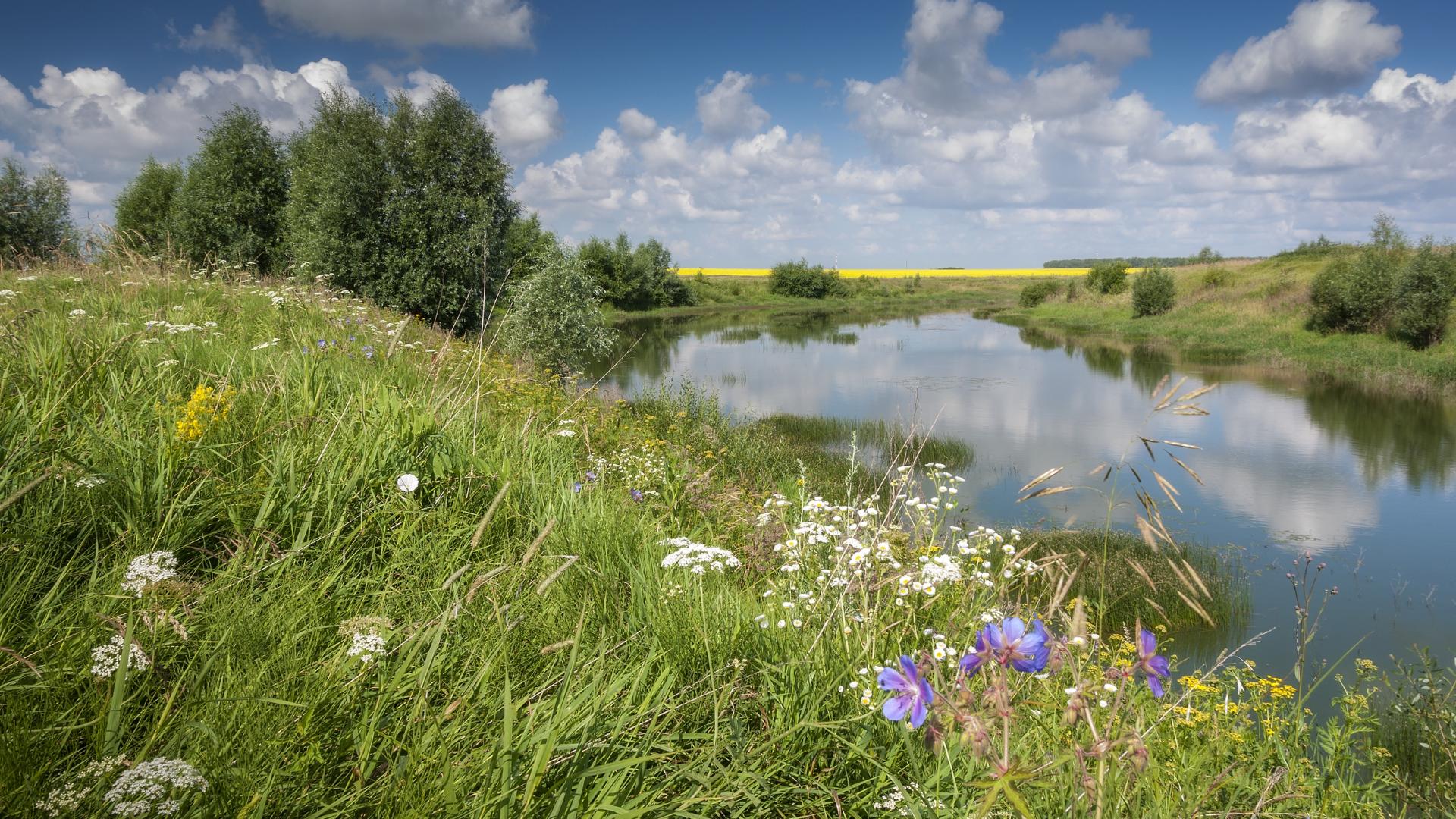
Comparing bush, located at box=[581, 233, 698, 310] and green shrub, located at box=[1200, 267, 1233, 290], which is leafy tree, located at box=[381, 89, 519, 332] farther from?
green shrub, located at box=[1200, 267, 1233, 290]

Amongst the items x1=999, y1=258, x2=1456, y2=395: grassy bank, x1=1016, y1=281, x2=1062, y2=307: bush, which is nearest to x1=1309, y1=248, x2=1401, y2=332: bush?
x1=999, y1=258, x2=1456, y2=395: grassy bank

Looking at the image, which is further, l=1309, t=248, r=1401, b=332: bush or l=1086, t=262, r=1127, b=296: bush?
l=1086, t=262, r=1127, b=296: bush

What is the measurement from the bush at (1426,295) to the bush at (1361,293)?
676 mm

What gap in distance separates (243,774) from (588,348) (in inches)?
708

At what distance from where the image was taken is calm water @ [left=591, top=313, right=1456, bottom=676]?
8.02 meters

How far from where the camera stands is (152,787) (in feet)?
3.85

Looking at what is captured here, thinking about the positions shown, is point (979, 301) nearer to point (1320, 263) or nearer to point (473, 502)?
point (1320, 263)

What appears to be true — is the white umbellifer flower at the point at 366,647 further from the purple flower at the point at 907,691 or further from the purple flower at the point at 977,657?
the purple flower at the point at 977,657

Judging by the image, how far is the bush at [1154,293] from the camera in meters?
39.6

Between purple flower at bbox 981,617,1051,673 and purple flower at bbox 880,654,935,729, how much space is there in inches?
4.5

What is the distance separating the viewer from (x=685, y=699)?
77.7 inches

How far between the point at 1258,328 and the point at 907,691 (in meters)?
37.3

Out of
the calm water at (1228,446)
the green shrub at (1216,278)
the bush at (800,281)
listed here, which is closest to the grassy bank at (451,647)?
the calm water at (1228,446)

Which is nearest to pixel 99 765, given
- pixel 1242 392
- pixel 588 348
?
pixel 588 348
